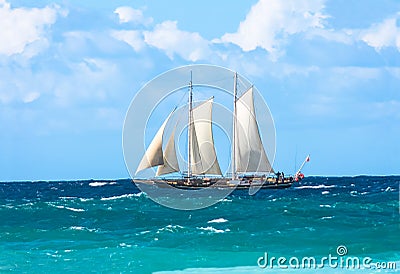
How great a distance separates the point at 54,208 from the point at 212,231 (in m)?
17.0

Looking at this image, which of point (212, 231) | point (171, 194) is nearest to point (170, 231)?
point (212, 231)

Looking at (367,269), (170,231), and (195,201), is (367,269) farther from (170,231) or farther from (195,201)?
(195,201)

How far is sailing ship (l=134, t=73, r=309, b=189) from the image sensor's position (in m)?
60.5

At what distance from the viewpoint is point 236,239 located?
28359mm

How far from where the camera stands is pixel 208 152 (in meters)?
63.3

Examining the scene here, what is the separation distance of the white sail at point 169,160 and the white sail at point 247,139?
5.71 metres
